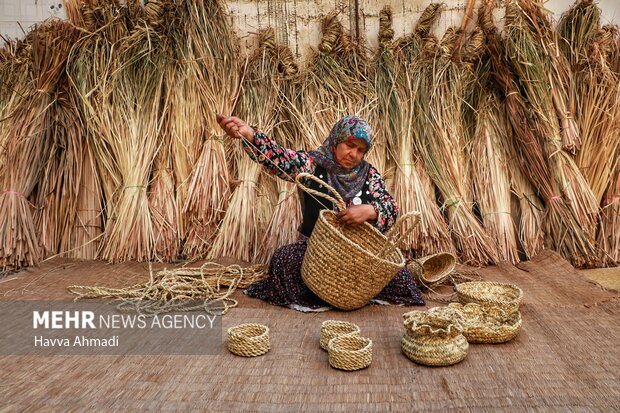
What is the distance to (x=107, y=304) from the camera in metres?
2.19

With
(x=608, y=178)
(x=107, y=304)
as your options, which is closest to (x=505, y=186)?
(x=608, y=178)

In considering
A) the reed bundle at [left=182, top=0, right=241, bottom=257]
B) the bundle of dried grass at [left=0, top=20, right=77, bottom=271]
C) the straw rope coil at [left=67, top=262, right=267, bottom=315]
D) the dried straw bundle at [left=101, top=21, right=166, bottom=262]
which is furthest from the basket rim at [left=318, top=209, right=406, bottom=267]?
the bundle of dried grass at [left=0, top=20, right=77, bottom=271]

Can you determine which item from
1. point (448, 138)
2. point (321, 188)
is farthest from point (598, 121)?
point (321, 188)

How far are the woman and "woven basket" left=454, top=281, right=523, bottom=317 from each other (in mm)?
227

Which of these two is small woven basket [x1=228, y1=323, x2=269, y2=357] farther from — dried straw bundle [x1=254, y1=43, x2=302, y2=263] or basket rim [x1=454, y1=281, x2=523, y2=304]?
dried straw bundle [x1=254, y1=43, x2=302, y2=263]

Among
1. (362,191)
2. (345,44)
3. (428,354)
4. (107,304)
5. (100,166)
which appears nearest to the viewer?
(428,354)

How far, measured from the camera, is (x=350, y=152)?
2297mm

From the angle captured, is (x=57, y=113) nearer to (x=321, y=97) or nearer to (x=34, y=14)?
(x=34, y=14)

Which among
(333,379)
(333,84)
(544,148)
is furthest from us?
(333,84)

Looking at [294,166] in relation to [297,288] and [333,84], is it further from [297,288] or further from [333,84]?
[333,84]

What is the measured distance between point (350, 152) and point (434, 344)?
40.6 inches

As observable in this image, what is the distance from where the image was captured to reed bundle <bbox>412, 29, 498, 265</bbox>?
2941mm

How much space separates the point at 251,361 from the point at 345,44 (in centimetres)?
233

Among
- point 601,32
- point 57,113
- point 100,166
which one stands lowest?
point 100,166
